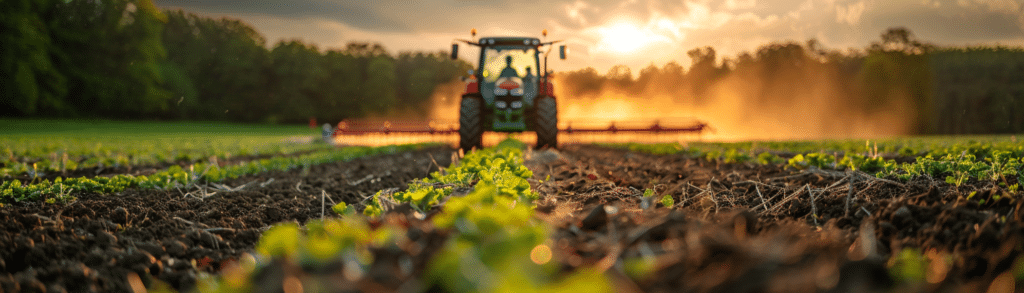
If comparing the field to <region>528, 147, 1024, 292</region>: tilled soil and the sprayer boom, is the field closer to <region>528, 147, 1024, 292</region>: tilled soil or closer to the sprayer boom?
<region>528, 147, 1024, 292</region>: tilled soil

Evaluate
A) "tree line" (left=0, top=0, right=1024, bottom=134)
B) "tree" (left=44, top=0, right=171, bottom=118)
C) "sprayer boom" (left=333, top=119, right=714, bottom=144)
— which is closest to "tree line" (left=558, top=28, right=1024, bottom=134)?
"tree line" (left=0, top=0, right=1024, bottom=134)

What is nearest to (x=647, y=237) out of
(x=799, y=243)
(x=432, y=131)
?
(x=799, y=243)

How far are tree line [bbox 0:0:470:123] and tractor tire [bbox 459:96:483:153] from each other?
116 feet

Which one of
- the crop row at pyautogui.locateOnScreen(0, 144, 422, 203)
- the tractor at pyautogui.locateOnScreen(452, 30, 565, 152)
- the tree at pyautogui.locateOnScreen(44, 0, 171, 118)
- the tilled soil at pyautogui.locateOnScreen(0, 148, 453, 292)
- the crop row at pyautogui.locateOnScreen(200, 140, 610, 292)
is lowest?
the tilled soil at pyautogui.locateOnScreen(0, 148, 453, 292)

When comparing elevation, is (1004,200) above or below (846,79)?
below

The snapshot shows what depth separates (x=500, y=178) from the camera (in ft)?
11.0

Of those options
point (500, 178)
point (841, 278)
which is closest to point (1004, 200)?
point (841, 278)

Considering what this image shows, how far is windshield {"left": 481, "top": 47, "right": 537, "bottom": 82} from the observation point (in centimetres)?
1252

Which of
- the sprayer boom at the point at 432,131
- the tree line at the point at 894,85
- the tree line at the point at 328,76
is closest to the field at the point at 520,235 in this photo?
the sprayer boom at the point at 432,131

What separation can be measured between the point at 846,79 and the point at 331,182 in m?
53.9

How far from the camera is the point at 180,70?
5009 centimetres

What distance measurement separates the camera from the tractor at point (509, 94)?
1143 centimetres

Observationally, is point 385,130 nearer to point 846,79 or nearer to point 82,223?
point 82,223

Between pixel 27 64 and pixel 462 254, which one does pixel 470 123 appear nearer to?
pixel 462 254
